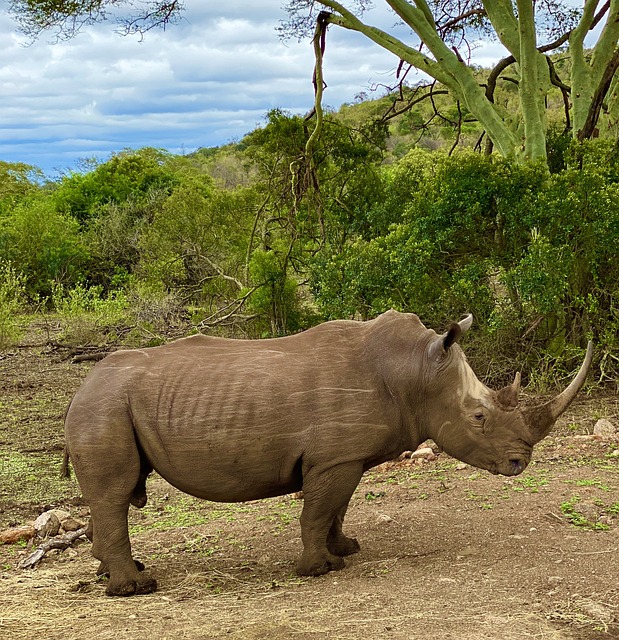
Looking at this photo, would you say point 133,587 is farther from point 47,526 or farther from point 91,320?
point 91,320

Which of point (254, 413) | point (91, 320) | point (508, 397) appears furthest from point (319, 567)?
point (91, 320)

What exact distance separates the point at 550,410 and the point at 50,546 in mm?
3823

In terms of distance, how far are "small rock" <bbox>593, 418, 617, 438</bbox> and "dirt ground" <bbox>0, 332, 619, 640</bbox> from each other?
177mm

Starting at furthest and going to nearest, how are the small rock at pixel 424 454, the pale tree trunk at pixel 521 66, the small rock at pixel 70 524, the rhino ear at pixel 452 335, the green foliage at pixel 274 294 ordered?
the green foliage at pixel 274 294 → the pale tree trunk at pixel 521 66 → the small rock at pixel 424 454 → the small rock at pixel 70 524 → the rhino ear at pixel 452 335

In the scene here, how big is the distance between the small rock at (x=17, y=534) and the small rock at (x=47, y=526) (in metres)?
0.05

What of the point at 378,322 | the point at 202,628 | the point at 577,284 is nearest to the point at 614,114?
the point at 577,284

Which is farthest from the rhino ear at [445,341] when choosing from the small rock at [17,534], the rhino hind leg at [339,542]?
the small rock at [17,534]

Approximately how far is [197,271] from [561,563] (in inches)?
568

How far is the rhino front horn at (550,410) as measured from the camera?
5.29 m

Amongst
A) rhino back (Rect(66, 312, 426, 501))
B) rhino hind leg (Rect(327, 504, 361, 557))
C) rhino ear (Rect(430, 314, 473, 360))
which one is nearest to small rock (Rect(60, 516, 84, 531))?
rhino back (Rect(66, 312, 426, 501))

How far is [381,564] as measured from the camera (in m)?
5.59

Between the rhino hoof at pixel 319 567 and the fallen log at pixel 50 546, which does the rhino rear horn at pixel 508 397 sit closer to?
the rhino hoof at pixel 319 567

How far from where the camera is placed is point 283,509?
24.2 feet

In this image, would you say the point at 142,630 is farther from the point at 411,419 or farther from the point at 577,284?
the point at 577,284
